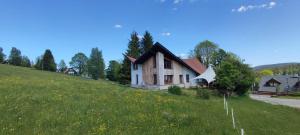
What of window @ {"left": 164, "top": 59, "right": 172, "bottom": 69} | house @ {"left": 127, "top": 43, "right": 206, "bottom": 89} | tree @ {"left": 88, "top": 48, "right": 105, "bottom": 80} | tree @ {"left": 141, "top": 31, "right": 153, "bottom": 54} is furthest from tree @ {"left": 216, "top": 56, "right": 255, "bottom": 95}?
tree @ {"left": 88, "top": 48, "right": 105, "bottom": 80}

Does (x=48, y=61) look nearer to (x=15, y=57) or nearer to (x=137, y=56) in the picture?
(x=15, y=57)

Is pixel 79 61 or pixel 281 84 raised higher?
pixel 79 61

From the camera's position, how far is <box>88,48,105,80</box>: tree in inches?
4085

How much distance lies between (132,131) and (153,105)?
502 cm

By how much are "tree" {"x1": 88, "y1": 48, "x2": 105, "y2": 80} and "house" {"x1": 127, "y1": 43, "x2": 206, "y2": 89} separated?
5971cm

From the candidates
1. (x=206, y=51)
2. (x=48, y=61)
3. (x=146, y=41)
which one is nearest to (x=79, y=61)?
(x=48, y=61)

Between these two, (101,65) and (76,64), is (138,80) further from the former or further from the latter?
(76,64)

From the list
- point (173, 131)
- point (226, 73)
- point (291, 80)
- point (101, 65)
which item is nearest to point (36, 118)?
point (173, 131)

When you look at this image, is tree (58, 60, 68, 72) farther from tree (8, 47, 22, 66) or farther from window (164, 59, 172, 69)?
window (164, 59, 172, 69)

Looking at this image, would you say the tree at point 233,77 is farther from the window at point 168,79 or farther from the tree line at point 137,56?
the window at point 168,79

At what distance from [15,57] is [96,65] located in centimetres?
3370

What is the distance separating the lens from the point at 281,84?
7169 centimetres

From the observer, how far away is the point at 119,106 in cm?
1327

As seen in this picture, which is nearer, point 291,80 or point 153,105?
point 153,105
